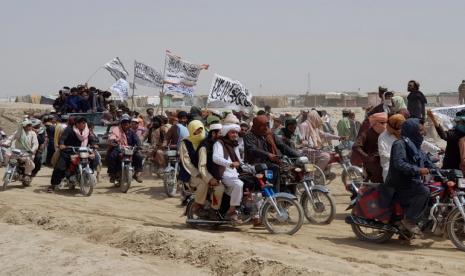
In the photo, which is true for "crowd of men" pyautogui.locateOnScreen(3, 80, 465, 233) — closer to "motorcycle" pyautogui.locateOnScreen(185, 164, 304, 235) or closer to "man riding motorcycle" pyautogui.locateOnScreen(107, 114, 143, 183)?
"man riding motorcycle" pyautogui.locateOnScreen(107, 114, 143, 183)

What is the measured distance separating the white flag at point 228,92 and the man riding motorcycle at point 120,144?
17.6ft

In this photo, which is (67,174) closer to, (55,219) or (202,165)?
(55,219)

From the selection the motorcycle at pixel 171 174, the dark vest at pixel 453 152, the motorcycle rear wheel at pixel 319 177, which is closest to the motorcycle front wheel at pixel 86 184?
the motorcycle at pixel 171 174

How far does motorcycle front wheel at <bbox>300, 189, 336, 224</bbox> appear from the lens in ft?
33.4

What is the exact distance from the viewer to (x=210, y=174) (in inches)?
375

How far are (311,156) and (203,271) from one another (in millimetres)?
7222

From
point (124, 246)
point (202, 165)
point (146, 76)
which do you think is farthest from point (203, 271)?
point (146, 76)

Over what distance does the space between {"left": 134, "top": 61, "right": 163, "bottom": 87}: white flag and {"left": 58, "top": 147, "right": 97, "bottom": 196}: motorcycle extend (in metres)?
9.31

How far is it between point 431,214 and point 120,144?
796 cm

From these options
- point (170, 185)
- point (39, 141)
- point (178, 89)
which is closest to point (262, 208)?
point (170, 185)

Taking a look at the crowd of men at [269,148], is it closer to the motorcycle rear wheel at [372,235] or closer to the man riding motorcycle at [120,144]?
the man riding motorcycle at [120,144]

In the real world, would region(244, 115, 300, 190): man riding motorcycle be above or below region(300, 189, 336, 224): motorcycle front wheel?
above

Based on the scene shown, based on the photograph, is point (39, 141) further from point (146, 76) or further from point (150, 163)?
point (146, 76)

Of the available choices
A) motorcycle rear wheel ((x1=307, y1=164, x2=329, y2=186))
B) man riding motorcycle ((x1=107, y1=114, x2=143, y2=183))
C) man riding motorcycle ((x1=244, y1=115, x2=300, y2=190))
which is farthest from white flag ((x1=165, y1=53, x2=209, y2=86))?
man riding motorcycle ((x1=244, y1=115, x2=300, y2=190))
